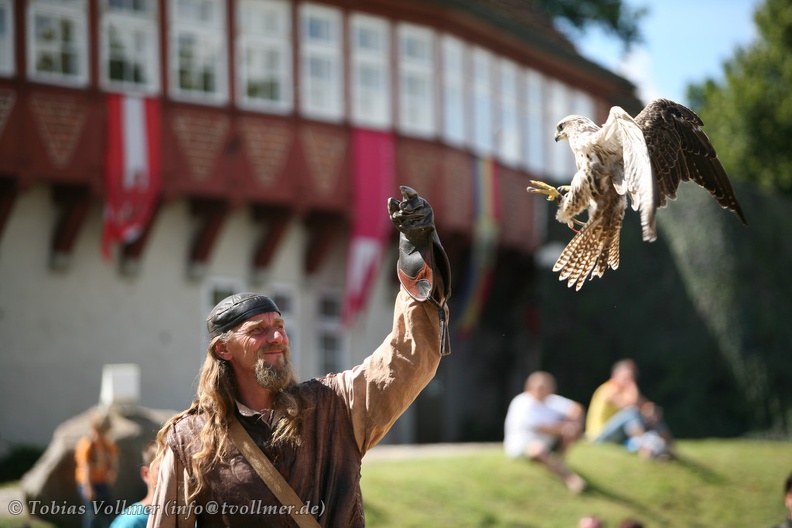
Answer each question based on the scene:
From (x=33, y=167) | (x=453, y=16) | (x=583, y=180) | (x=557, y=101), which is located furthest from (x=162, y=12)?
(x=583, y=180)

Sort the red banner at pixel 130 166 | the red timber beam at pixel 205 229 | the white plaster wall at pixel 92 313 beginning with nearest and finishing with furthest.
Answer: the white plaster wall at pixel 92 313 → the red banner at pixel 130 166 → the red timber beam at pixel 205 229

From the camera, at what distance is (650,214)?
527 centimetres

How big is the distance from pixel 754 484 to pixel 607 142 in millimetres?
11421

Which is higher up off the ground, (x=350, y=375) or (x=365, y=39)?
(x=365, y=39)

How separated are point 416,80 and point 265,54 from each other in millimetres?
3040

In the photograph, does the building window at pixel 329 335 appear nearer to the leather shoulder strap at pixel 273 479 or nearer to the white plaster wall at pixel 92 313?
the white plaster wall at pixel 92 313

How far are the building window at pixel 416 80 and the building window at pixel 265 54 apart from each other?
2.31 meters

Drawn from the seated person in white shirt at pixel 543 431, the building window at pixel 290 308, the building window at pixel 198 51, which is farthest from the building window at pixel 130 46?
the seated person in white shirt at pixel 543 431

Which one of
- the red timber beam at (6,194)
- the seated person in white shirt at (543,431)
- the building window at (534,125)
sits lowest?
the seated person in white shirt at (543,431)

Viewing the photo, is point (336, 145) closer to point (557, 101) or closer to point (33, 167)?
point (33, 167)

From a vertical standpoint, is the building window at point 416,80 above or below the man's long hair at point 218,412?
above

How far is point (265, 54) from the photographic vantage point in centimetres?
2183

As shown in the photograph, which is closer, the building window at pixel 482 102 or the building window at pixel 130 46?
the building window at pixel 130 46

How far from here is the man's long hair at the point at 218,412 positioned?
5.13 meters
